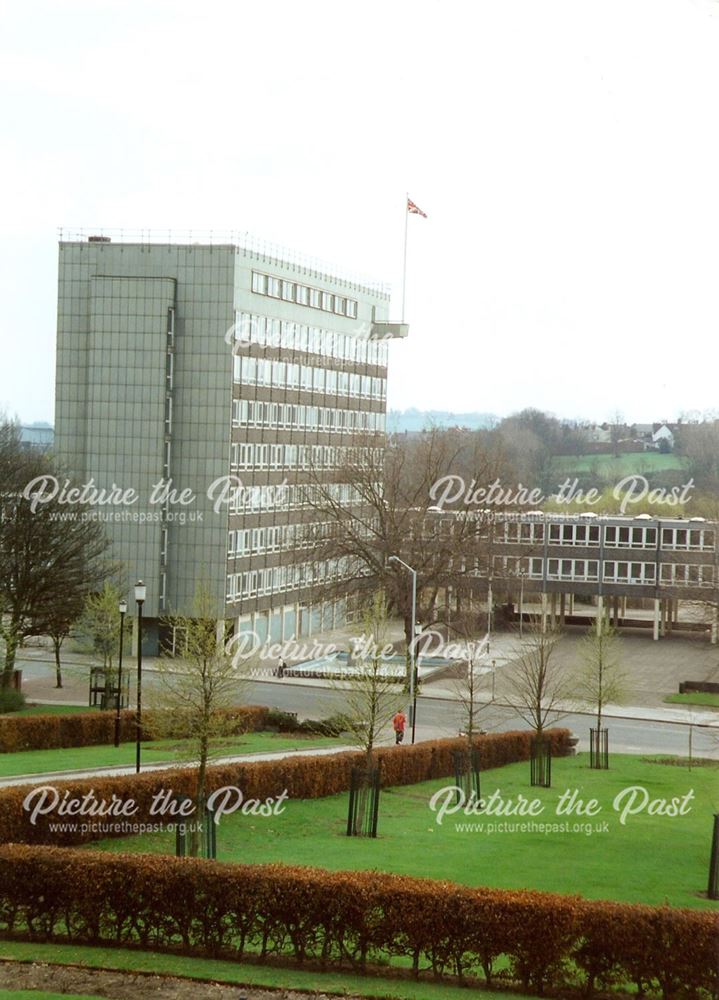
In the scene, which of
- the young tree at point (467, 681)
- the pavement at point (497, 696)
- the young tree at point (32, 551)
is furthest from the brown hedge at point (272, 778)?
the young tree at point (32, 551)

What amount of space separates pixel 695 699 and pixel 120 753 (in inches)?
825

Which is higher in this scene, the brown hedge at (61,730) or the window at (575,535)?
the window at (575,535)

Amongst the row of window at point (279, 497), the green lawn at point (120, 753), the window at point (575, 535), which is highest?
the row of window at point (279, 497)

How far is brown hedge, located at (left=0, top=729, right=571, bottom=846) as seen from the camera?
695 inches

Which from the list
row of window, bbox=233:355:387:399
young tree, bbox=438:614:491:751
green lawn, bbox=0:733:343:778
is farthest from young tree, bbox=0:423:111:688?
row of window, bbox=233:355:387:399

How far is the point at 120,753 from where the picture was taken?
2647cm

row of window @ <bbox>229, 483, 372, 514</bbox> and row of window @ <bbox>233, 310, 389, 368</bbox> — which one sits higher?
row of window @ <bbox>233, 310, 389, 368</bbox>

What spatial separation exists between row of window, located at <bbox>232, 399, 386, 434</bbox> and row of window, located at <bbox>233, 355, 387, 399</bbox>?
0.73m

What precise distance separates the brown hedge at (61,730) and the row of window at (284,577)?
1658 centimetres

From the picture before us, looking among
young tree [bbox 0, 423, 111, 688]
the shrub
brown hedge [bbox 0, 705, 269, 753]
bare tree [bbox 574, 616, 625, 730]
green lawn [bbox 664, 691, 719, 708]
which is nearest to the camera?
brown hedge [bbox 0, 705, 269, 753]

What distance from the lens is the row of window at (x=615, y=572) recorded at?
178ft

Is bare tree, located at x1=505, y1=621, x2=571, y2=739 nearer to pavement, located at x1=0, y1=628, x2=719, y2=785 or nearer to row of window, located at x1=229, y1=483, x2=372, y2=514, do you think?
pavement, located at x1=0, y1=628, x2=719, y2=785

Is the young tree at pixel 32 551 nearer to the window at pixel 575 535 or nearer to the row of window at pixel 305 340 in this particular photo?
the row of window at pixel 305 340

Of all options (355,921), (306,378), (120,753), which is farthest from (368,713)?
(306,378)
